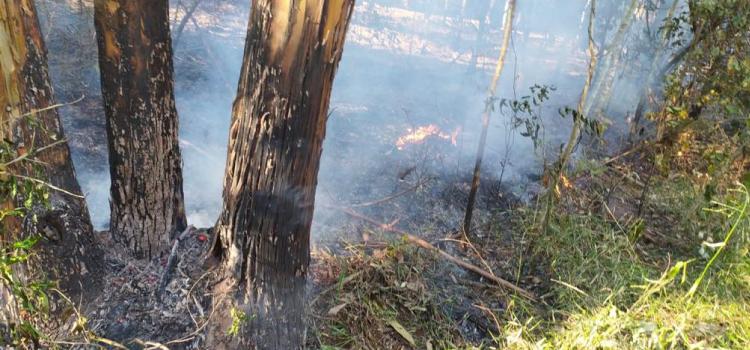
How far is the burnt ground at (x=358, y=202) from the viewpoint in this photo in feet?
8.97

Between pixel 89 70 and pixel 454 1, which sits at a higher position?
pixel 454 1

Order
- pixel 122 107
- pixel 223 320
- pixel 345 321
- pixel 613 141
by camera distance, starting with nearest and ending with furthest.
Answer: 1. pixel 223 320
2. pixel 122 107
3. pixel 345 321
4. pixel 613 141

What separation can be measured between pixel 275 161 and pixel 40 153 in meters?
1.25

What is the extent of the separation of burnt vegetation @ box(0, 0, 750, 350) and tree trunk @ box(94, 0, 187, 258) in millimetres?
13

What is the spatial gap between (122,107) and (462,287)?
2.74 m

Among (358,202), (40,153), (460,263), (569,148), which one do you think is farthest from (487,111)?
(40,153)

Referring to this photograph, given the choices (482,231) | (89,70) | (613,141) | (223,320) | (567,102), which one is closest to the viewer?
(223,320)

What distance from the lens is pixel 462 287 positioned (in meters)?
3.55

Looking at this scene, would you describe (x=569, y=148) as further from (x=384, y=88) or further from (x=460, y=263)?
(x=384, y=88)

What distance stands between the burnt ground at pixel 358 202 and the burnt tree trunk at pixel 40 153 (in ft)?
0.97

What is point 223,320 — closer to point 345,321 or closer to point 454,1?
point 345,321

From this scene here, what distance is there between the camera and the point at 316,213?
4477mm

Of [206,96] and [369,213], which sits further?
[206,96]

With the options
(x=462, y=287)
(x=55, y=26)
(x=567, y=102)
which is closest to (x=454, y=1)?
(x=567, y=102)
